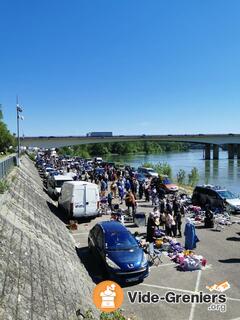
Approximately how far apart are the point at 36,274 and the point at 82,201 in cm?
1123

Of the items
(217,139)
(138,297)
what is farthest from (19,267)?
(217,139)

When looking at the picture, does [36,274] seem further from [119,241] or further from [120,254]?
[119,241]

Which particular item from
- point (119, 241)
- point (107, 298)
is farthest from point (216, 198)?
point (107, 298)

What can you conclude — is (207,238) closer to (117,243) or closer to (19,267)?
(117,243)

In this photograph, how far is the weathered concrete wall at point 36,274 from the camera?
289 inches

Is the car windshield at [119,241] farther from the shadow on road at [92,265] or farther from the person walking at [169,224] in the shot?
the person walking at [169,224]

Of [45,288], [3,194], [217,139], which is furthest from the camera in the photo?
[217,139]

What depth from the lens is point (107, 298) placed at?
8.95 m

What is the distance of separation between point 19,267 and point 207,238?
1072 centimetres

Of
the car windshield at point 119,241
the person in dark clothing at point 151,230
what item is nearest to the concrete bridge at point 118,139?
the person in dark clothing at point 151,230

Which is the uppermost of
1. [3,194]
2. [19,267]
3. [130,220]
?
[3,194]

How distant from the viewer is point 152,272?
41.4 ft

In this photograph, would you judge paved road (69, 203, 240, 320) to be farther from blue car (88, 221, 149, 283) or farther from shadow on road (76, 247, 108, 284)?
blue car (88, 221, 149, 283)

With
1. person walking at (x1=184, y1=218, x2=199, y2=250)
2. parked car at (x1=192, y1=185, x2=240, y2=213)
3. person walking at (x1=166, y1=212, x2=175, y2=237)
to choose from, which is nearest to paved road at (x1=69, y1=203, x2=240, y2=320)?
person walking at (x1=184, y1=218, x2=199, y2=250)
